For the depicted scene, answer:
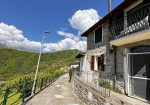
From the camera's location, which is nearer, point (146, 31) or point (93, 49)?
point (146, 31)

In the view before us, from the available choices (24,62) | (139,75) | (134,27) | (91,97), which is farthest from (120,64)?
(24,62)

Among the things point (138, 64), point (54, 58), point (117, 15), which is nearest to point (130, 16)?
point (117, 15)

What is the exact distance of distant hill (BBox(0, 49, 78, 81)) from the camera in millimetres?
54406

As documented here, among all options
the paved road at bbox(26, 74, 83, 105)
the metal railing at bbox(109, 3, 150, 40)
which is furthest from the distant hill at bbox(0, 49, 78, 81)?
the metal railing at bbox(109, 3, 150, 40)

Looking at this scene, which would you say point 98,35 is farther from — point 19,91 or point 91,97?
point 19,91

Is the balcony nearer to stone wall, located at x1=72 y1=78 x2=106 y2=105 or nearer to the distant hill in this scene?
stone wall, located at x1=72 y1=78 x2=106 y2=105

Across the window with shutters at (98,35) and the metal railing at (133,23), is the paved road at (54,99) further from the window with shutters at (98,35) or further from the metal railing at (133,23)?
the metal railing at (133,23)

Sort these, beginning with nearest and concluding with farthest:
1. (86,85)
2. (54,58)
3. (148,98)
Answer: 1. (148,98)
2. (86,85)
3. (54,58)

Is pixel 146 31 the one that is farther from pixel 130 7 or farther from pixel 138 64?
pixel 130 7

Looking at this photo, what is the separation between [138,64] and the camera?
25.9ft

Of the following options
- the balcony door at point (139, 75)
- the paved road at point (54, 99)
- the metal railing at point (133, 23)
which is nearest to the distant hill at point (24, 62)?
the paved road at point (54, 99)

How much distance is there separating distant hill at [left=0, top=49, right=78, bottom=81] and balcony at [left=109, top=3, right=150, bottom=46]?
41571 millimetres

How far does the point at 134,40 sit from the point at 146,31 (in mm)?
1496

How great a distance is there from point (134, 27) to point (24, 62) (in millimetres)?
60416
